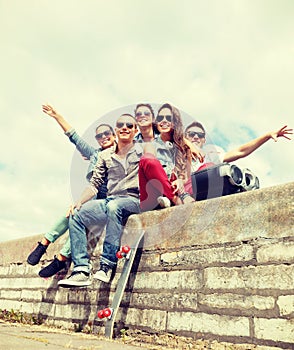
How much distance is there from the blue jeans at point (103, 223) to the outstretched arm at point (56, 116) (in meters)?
1.38

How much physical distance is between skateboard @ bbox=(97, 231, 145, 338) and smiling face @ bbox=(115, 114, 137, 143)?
3.58 feet

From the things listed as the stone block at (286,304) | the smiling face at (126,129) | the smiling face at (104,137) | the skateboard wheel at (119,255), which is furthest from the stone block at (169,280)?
the smiling face at (104,137)

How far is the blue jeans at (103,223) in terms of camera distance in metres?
3.38

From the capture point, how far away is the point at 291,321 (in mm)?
2186

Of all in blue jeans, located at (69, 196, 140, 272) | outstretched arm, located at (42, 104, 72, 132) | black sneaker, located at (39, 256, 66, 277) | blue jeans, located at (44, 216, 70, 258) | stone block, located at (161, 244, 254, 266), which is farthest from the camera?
outstretched arm, located at (42, 104, 72, 132)

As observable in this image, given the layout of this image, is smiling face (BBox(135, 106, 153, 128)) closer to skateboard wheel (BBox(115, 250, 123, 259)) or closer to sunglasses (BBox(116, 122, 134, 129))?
sunglasses (BBox(116, 122, 134, 129))

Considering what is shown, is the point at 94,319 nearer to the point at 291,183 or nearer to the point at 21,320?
the point at 21,320

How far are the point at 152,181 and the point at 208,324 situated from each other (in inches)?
48.2

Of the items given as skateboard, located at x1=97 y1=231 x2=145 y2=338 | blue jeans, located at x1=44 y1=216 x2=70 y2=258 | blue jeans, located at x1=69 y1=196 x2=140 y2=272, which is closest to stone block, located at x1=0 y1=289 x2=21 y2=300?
blue jeans, located at x1=44 y1=216 x2=70 y2=258

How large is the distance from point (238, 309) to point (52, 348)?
1118 millimetres

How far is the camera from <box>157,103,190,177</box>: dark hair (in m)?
3.75

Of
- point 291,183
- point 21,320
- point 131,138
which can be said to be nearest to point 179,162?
point 131,138

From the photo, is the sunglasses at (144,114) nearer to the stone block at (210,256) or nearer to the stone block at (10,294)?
the stone block at (210,256)

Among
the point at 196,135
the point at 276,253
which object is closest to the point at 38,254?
the point at 196,135
